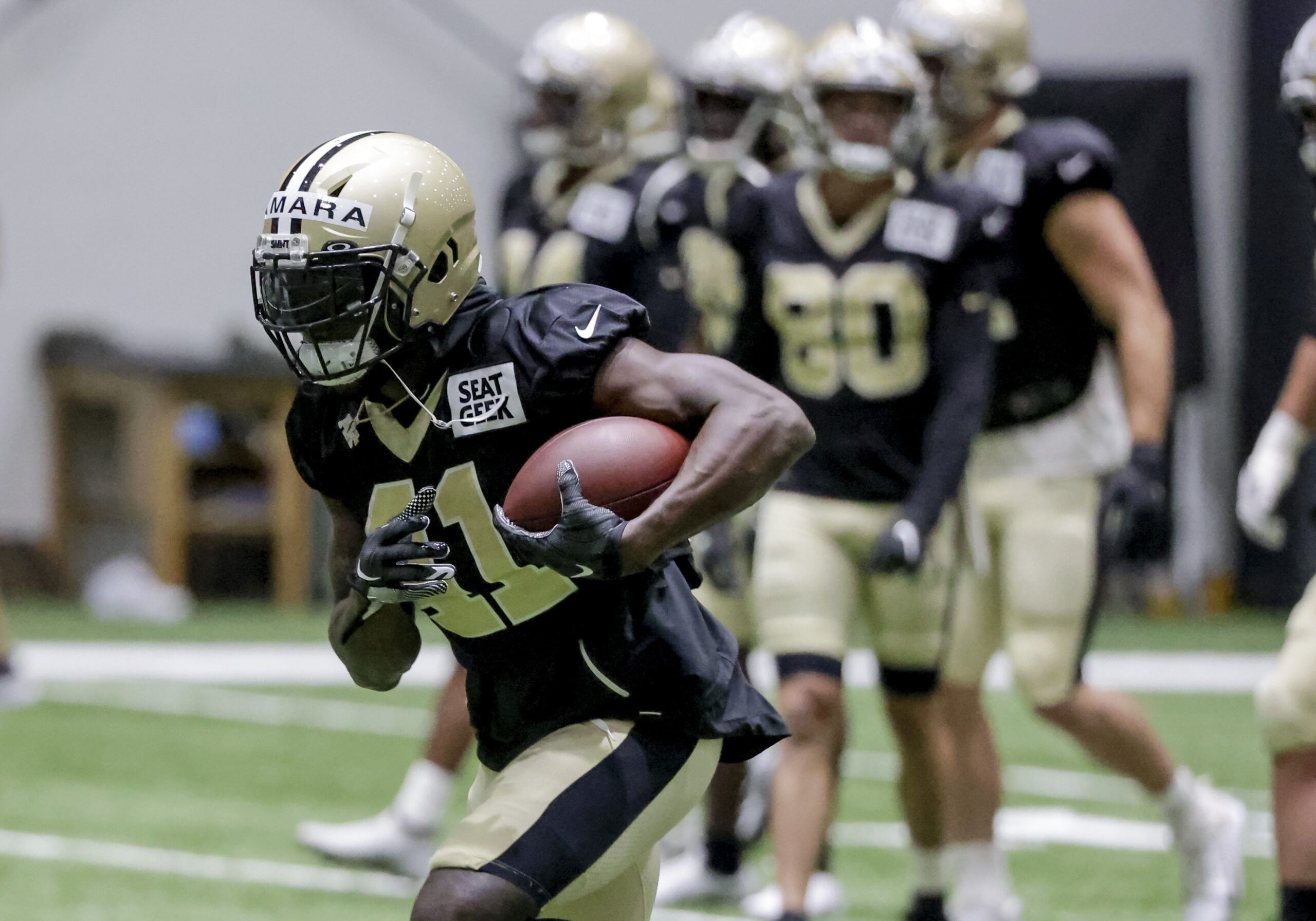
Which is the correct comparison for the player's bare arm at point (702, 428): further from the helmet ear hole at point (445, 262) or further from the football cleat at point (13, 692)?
the football cleat at point (13, 692)

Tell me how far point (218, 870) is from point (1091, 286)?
2.41 meters

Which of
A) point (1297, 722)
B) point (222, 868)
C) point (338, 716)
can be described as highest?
point (1297, 722)

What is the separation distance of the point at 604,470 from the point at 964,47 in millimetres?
2466

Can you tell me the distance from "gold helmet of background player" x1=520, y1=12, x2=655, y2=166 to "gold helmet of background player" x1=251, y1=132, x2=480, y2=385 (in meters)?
2.79

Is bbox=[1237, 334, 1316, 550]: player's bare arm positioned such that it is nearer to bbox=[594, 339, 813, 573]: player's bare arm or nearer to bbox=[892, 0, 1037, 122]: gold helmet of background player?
bbox=[892, 0, 1037, 122]: gold helmet of background player

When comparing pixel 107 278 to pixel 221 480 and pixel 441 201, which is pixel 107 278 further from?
pixel 441 201

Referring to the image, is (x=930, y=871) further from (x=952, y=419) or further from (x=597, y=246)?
(x=597, y=246)

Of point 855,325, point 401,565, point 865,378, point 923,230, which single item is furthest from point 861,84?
point 401,565

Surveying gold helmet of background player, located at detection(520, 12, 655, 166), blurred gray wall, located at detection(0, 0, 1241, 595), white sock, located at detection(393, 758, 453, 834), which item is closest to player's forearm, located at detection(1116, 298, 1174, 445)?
gold helmet of background player, located at detection(520, 12, 655, 166)

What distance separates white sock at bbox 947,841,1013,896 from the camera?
169 inches

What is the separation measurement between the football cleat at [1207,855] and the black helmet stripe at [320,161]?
2679mm

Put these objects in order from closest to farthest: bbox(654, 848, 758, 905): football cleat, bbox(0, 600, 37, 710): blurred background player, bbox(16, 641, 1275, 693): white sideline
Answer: bbox(654, 848, 758, 905): football cleat < bbox(0, 600, 37, 710): blurred background player < bbox(16, 641, 1275, 693): white sideline

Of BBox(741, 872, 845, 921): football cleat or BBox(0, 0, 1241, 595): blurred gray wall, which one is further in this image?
BBox(0, 0, 1241, 595): blurred gray wall

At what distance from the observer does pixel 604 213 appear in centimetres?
511
